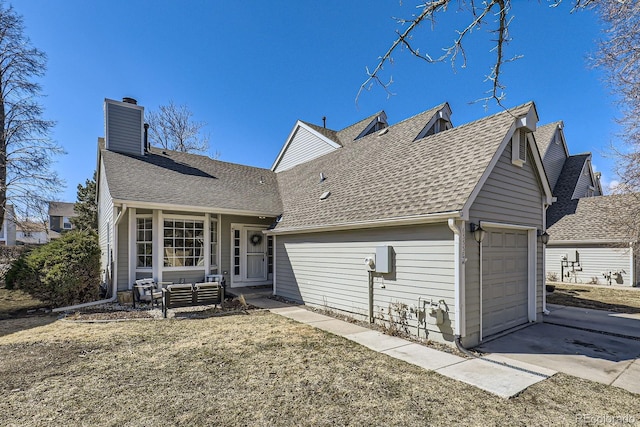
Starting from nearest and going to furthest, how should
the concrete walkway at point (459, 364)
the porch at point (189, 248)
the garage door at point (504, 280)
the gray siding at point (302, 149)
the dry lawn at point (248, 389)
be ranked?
the dry lawn at point (248, 389), the concrete walkway at point (459, 364), the garage door at point (504, 280), the porch at point (189, 248), the gray siding at point (302, 149)

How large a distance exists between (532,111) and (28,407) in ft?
31.1

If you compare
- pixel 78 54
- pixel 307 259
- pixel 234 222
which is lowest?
pixel 307 259

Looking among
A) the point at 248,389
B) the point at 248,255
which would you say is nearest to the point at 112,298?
the point at 248,255

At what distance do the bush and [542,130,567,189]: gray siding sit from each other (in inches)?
938

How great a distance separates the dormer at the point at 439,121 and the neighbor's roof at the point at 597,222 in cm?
773

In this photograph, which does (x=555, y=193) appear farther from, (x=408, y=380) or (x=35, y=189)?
(x=35, y=189)

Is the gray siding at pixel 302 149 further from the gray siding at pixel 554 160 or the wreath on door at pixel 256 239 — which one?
the gray siding at pixel 554 160

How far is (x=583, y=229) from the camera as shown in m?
16.6

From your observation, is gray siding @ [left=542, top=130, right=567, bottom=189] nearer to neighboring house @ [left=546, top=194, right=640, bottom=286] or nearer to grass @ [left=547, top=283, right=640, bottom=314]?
neighboring house @ [left=546, top=194, right=640, bottom=286]

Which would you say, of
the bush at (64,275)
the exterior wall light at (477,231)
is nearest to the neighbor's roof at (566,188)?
the exterior wall light at (477,231)

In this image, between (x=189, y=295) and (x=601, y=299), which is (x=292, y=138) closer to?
(x=189, y=295)

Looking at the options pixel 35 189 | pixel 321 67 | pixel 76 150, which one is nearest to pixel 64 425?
pixel 321 67

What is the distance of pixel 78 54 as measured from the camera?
→ 11.7 m

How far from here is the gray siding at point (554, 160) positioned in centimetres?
2044
